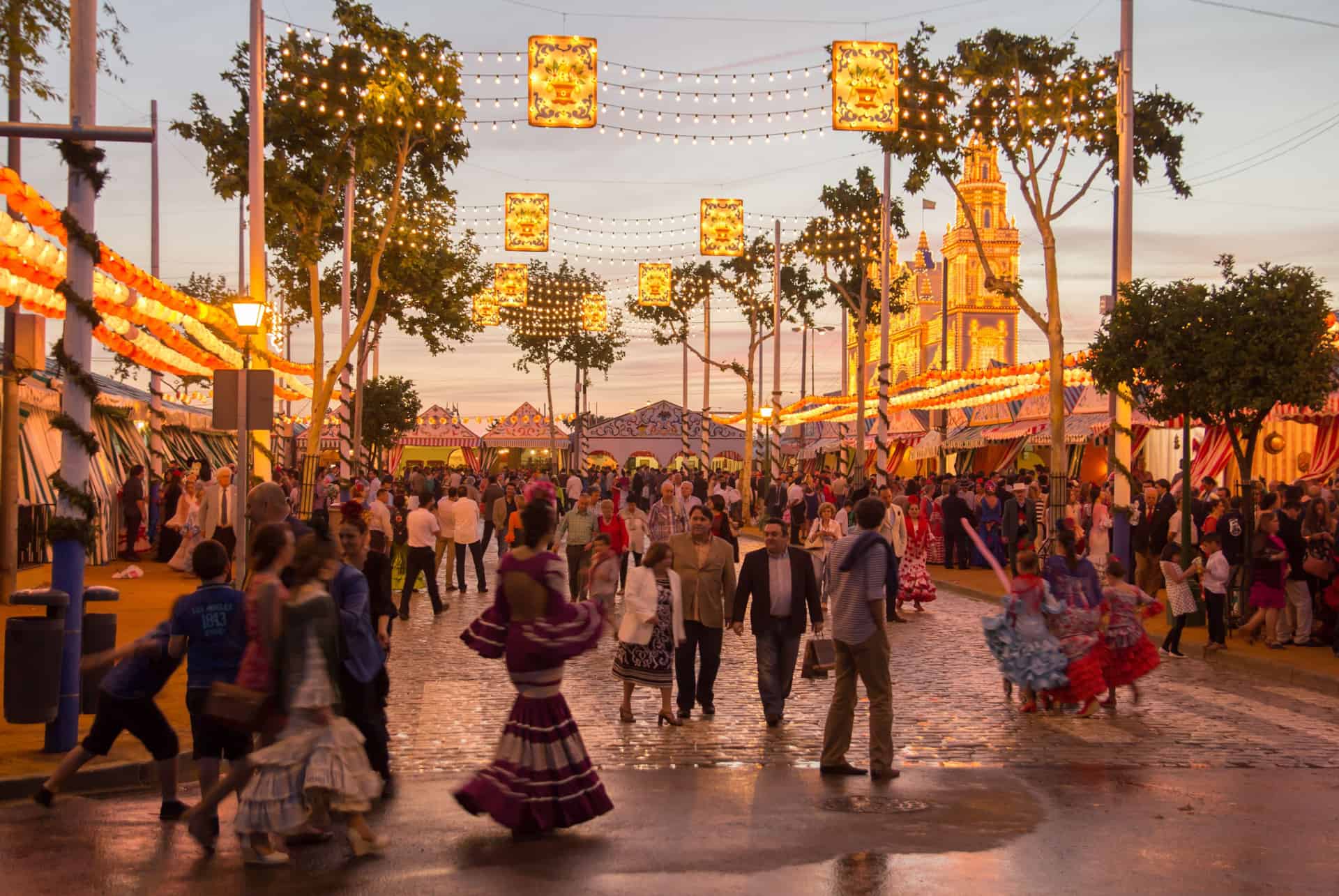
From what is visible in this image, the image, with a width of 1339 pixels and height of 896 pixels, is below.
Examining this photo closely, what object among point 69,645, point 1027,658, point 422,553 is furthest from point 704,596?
point 422,553

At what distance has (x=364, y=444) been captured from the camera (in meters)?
63.1

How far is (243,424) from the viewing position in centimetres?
1415

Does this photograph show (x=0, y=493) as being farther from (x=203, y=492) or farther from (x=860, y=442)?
(x=860, y=442)

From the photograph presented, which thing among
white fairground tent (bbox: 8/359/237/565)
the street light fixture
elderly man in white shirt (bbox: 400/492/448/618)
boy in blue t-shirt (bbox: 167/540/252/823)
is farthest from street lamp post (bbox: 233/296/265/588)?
boy in blue t-shirt (bbox: 167/540/252/823)

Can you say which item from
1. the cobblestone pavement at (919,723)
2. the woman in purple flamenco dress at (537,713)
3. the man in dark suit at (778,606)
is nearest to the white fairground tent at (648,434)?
the cobblestone pavement at (919,723)

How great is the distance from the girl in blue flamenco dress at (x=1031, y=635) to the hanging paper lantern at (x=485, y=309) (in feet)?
110

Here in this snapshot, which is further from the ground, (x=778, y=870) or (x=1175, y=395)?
(x=1175, y=395)

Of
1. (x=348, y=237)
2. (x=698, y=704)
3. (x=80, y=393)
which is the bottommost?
(x=698, y=704)

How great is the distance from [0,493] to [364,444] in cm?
4353

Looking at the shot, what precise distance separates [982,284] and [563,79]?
102m

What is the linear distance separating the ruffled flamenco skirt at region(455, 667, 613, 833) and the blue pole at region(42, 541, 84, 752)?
3.49 metres

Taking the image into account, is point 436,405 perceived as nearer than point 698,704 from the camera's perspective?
No

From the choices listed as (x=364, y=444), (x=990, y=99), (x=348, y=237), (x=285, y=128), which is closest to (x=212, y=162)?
(x=285, y=128)

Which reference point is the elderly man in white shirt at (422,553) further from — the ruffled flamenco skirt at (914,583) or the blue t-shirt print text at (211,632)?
the blue t-shirt print text at (211,632)
